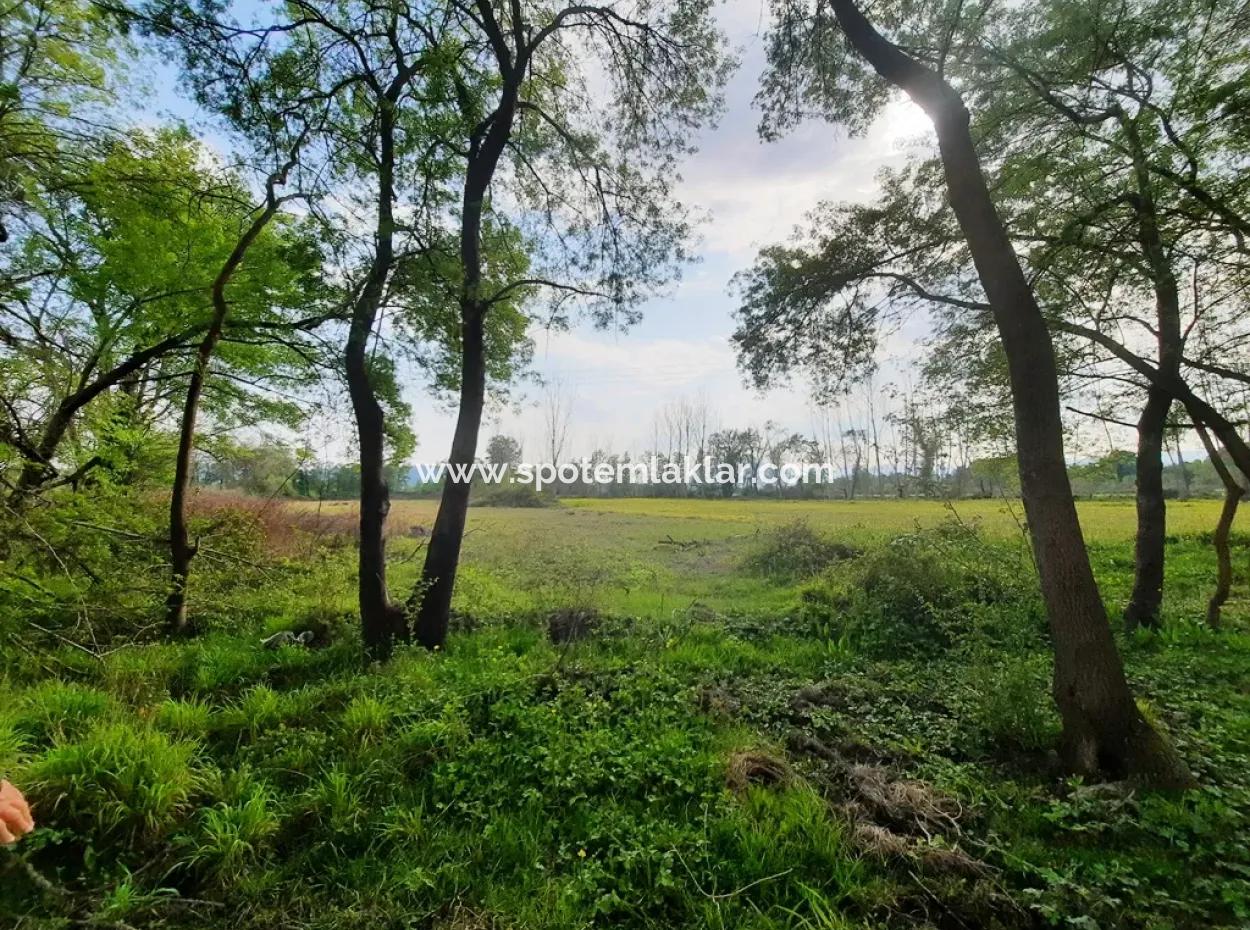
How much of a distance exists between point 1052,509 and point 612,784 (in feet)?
10.5

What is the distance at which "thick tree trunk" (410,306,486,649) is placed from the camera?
537cm

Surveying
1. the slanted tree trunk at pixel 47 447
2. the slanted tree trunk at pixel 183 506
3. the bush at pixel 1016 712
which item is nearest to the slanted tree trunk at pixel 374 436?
the slanted tree trunk at pixel 183 506

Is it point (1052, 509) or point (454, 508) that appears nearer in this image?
point (1052, 509)

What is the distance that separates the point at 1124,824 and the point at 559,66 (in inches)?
327

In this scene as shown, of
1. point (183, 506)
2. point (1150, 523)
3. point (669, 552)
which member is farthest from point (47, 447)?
point (1150, 523)

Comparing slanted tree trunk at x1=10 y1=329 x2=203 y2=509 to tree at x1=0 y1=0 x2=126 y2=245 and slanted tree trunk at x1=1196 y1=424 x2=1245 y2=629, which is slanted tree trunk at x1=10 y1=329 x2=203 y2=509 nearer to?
tree at x1=0 y1=0 x2=126 y2=245

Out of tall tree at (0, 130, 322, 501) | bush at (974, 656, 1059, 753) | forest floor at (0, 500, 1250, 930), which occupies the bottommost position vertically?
forest floor at (0, 500, 1250, 930)

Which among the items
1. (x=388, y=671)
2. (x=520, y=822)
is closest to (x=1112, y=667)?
(x=520, y=822)

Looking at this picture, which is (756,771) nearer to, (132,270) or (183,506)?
(183,506)

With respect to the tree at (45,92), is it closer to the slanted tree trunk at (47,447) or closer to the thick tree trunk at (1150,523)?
the slanted tree trunk at (47,447)

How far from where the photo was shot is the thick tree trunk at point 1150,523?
5984 millimetres

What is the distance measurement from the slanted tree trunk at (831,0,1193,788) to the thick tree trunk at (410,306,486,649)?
4405 mm

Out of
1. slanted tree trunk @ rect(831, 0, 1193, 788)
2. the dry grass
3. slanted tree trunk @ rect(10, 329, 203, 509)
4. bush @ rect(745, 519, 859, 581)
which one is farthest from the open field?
slanted tree trunk @ rect(10, 329, 203, 509)

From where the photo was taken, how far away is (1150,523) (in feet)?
19.9
